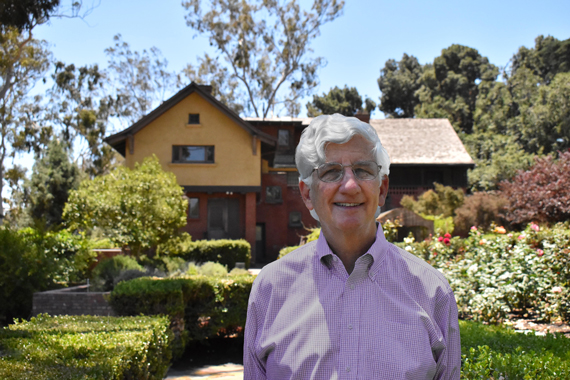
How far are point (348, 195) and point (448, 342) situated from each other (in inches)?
29.5

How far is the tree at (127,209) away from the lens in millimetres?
15414

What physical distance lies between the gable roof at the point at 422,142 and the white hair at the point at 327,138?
2700 centimetres

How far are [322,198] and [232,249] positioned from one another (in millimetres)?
19486

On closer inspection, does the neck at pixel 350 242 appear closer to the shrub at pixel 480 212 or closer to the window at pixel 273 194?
the shrub at pixel 480 212

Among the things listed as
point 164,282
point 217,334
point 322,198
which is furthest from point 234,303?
point 322,198

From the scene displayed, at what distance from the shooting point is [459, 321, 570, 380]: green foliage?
3598mm

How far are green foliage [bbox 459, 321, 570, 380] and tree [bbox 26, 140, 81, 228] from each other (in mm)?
33919

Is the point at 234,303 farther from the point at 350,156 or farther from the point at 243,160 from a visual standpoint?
the point at 243,160

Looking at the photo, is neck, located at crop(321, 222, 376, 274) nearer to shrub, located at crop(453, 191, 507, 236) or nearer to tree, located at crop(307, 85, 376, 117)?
shrub, located at crop(453, 191, 507, 236)

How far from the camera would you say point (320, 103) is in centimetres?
4909

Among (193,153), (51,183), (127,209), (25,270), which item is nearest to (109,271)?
(25,270)

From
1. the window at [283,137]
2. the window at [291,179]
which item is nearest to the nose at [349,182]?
the window at [291,179]

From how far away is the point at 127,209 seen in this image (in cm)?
1545

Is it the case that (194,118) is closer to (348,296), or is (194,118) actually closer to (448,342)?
(348,296)
